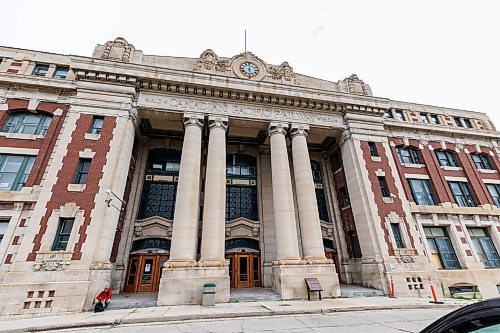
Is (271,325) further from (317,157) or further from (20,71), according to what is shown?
(20,71)

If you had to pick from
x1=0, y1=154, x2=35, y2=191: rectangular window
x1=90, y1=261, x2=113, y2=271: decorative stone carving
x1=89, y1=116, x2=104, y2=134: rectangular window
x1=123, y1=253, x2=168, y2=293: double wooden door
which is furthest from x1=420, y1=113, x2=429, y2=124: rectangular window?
x1=0, y1=154, x2=35, y2=191: rectangular window

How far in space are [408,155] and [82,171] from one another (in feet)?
85.3

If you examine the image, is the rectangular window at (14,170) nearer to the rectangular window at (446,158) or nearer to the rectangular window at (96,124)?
the rectangular window at (96,124)

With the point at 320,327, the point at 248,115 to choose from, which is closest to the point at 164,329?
the point at 320,327

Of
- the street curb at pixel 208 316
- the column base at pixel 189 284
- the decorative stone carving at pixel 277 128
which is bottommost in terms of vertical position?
the street curb at pixel 208 316

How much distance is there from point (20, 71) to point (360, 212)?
26425mm

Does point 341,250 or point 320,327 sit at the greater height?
point 341,250

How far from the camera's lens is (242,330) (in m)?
7.66

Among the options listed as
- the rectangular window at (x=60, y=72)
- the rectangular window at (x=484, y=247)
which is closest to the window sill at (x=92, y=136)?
the rectangular window at (x=60, y=72)

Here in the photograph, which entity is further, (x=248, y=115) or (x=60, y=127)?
(x=248, y=115)

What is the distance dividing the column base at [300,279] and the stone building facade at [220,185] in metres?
0.07

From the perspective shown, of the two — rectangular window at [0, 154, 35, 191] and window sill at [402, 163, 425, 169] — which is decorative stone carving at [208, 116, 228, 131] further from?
window sill at [402, 163, 425, 169]

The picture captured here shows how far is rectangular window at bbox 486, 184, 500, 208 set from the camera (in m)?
21.3

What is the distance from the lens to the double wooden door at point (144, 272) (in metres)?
16.1
